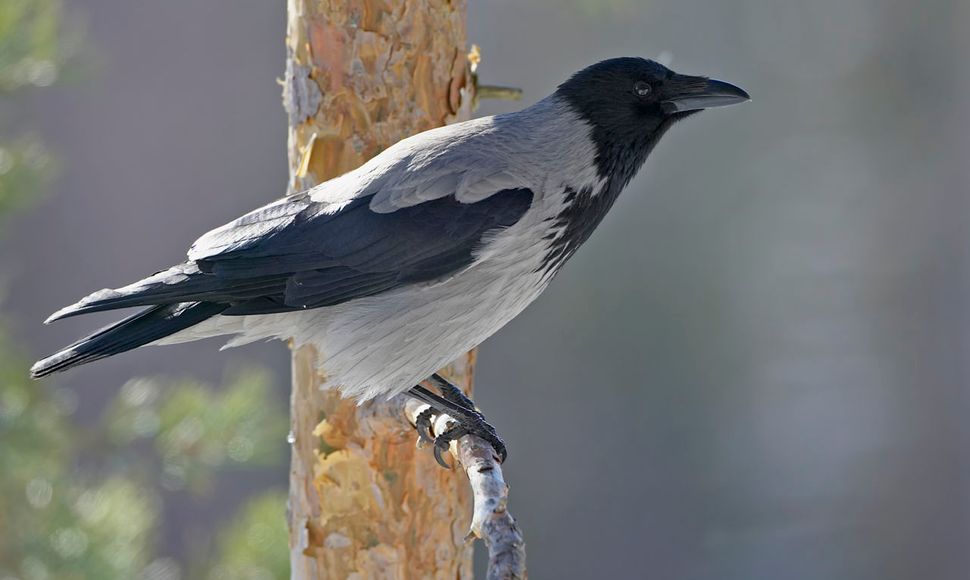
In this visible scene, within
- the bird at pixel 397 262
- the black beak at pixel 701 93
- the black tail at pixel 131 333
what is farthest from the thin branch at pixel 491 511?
the black beak at pixel 701 93

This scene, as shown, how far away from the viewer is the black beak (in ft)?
6.84

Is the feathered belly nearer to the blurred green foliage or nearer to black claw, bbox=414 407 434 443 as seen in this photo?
black claw, bbox=414 407 434 443

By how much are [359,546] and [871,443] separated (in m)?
3.91

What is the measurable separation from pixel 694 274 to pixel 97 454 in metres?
3.30

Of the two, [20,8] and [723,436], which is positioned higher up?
[20,8]

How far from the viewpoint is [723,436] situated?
5316 mm

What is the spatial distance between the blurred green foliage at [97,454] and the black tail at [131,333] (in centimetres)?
67

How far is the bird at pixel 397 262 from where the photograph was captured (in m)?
1.95

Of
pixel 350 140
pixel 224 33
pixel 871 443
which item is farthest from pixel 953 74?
pixel 350 140

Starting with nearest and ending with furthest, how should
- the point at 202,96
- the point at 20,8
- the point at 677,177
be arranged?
the point at 20,8 → the point at 202,96 → the point at 677,177

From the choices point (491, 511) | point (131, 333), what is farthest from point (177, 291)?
point (491, 511)

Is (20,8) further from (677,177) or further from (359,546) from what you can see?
(677,177)

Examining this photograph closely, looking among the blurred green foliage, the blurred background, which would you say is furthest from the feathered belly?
the blurred background

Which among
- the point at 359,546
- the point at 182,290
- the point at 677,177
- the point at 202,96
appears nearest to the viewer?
the point at 182,290
